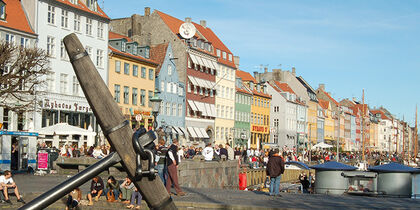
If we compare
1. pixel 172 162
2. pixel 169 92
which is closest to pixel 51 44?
pixel 169 92

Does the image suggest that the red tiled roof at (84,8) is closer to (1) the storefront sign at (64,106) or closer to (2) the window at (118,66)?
(2) the window at (118,66)

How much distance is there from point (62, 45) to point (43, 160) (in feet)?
72.5

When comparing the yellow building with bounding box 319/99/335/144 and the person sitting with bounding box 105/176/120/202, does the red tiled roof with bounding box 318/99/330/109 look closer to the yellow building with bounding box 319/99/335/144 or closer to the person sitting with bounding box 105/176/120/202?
the yellow building with bounding box 319/99/335/144

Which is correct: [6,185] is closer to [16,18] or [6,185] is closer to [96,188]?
[96,188]

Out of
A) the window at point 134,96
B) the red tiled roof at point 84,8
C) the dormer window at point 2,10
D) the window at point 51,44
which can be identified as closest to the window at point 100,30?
the red tiled roof at point 84,8

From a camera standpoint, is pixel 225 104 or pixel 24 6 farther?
pixel 225 104

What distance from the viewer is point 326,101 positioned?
134000 millimetres

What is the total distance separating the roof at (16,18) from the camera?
4697cm

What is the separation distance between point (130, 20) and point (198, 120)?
14.0m

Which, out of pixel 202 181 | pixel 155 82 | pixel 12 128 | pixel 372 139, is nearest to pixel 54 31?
pixel 12 128

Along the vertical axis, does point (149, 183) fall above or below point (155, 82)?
below

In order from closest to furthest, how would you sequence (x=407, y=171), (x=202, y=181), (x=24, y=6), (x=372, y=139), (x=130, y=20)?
1. (x=407, y=171)
2. (x=202, y=181)
3. (x=24, y=6)
4. (x=130, y=20)
5. (x=372, y=139)

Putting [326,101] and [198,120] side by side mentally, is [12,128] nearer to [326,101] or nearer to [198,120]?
[198,120]

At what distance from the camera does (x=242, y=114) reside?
8962 centimetres
